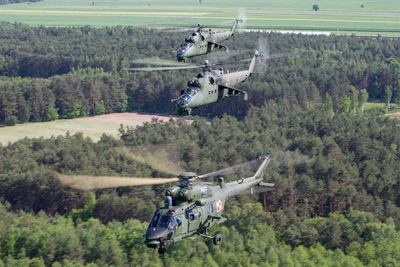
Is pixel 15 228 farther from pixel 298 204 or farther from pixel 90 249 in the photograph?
pixel 298 204

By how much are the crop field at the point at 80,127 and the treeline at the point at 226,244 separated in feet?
250

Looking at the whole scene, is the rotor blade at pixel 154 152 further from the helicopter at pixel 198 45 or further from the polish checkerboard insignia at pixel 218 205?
the polish checkerboard insignia at pixel 218 205

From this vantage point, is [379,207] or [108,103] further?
[108,103]

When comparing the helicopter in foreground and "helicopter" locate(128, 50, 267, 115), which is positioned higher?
"helicopter" locate(128, 50, 267, 115)

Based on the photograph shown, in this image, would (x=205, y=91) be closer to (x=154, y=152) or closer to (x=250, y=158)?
(x=154, y=152)

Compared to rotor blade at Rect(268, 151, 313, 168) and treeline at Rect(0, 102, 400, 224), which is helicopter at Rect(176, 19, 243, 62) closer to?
treeline at Rect(0, 102, 400, 224)

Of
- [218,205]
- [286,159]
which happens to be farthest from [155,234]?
[286,159]

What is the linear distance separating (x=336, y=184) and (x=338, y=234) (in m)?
14.1

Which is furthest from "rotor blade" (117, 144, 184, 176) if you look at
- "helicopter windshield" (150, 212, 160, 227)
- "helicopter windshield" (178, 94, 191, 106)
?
"helicopter windshield" (150, 212, 160, 227)

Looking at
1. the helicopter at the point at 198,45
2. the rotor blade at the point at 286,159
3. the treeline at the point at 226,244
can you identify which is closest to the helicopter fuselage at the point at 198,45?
the helicopter at the point at 198,45

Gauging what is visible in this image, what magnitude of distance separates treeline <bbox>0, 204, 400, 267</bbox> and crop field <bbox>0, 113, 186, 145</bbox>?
7623cm

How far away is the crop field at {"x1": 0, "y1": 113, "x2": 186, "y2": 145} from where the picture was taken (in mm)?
167125

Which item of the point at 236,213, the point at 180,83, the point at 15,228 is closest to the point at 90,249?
the point at 15,228

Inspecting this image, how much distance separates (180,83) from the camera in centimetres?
18238
